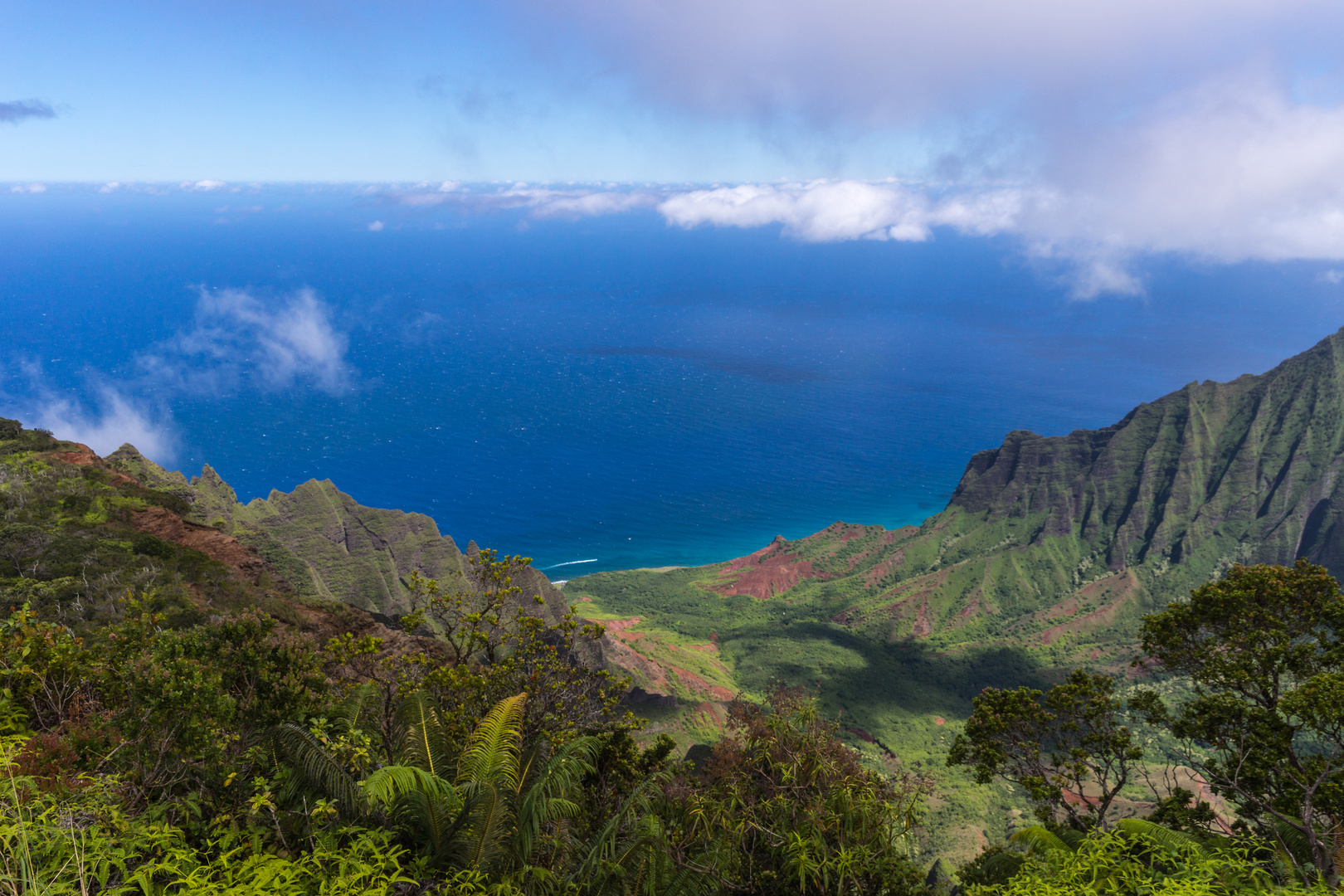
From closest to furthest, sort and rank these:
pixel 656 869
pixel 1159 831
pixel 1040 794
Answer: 1. pixel 656 869
2. pixel 1159 831
3. pixel 1040 794

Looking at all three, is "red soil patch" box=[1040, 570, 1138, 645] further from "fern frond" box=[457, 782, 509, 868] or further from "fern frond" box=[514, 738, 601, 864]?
"fern frond" box=[457, 782, 509, 868]

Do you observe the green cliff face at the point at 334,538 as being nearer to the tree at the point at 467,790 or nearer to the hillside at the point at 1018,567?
the hillside at the point at 1018,567

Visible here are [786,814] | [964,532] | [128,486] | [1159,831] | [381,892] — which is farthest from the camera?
[964,532]

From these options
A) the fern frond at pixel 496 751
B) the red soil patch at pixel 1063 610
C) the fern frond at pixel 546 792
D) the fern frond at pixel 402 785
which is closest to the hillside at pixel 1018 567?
the red soil patch at pixel 1063 610

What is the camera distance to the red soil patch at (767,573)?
419 feet

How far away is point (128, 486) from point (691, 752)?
45.7 meters

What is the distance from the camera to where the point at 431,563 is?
8794cm

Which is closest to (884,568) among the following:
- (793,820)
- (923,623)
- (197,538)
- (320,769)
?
(923,623)

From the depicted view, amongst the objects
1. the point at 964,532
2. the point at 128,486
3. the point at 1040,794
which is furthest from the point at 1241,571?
the point at 964,532

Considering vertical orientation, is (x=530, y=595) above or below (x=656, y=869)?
above

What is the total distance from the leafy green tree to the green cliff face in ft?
188

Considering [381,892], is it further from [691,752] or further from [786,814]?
[691,752]

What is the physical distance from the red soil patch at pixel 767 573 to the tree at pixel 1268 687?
103108 mm

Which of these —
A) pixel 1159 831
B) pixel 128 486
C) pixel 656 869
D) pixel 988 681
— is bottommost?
pixel 988 681
